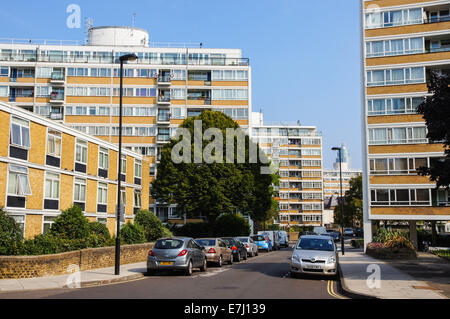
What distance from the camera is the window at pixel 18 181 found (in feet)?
83.6


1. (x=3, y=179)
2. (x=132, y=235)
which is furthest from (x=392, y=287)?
(x=3, y=179)

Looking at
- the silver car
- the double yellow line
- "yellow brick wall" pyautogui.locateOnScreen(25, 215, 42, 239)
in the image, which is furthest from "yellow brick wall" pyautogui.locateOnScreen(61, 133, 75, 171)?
the double yellow line

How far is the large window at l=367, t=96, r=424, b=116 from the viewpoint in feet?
140

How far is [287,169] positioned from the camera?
367ft

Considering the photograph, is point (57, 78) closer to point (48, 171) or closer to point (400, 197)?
point (48, 171)

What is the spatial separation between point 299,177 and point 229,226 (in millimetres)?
64001

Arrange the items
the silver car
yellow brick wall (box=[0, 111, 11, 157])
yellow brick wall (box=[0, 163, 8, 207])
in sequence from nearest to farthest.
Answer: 1. the silver car
2. yellow brick wall (box=[0, 111, 11, 157])
3. yellow brick wall (box=[0, 163, 8, 207])

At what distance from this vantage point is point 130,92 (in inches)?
2514

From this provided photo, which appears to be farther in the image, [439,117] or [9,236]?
[9,236]

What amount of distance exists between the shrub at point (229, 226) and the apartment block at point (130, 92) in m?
12.5

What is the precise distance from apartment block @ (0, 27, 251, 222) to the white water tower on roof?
5.69 m

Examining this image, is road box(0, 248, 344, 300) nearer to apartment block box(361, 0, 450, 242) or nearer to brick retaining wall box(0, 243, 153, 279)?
brick retaining wall box(0, 243, 153, 279)

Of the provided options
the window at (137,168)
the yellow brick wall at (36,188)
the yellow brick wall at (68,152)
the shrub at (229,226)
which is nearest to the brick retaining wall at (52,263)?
the yellow brick wall at (36,188)

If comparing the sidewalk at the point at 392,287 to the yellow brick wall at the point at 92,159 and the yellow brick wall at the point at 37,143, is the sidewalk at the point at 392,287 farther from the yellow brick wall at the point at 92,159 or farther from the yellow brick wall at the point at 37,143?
the yellow brick wall at the point at 92,159
